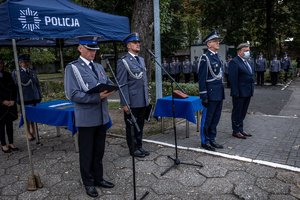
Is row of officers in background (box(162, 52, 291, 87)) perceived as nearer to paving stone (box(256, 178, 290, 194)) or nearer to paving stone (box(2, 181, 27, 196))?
paving stone (box(256, 178, 290, 194))

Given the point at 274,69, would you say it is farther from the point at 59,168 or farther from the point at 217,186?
the point at 59,168

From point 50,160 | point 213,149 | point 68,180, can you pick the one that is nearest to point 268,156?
point 213,149

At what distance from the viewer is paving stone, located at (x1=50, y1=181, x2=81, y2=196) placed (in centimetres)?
407

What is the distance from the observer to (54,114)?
5.61 metres

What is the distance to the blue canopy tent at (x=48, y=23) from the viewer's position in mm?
4180

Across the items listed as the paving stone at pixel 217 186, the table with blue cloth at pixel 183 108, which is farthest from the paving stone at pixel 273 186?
the table with blue cloth at pixel 183 108

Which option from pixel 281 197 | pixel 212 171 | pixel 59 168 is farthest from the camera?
pixel 59 168

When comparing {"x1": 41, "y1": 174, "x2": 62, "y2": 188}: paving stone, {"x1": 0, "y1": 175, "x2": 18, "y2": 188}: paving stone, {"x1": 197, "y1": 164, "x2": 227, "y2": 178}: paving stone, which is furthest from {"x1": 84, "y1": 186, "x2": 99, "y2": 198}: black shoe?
{"x1": 197, "y1": 164, "x2": 227, "y2": 178}: paving stone

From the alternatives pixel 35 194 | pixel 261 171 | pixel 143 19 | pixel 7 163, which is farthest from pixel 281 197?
pixel 143 19

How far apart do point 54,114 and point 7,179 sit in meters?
1.46

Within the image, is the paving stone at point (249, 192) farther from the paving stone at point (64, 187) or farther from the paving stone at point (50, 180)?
the paving stone at point (50, 180)

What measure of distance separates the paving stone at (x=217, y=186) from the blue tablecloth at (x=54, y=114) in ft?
8.28

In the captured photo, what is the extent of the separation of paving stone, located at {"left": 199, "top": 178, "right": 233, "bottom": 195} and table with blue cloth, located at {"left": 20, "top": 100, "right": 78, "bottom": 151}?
252 cm

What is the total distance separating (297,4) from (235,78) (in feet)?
78.7
